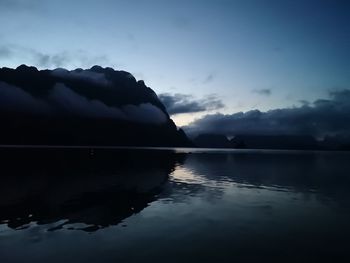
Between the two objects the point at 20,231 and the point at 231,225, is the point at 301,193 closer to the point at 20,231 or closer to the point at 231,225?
the point at 231,225

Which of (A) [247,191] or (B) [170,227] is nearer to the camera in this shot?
(B) [170,227]

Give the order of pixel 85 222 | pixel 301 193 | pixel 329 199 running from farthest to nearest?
1. pixel 301 193
2. pixel 329 199
3. pixel 85 222

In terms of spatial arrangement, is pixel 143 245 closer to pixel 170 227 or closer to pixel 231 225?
pixel 170 227

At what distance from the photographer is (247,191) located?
4775cm

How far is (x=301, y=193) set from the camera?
156ft

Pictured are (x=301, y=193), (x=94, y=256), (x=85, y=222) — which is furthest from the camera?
(x=301, y=193)

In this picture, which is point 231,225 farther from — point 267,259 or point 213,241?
point 267,259

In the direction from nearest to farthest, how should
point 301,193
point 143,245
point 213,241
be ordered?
point 143,245 < point 213,241 < point 301,193

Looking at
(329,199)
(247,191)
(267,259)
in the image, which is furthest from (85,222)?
(329,199)

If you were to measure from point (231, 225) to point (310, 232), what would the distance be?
6.34 metres

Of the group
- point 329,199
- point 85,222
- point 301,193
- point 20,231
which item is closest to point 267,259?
point 85,222

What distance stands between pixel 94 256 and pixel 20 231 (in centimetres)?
847

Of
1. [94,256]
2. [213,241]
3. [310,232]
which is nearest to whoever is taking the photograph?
[94,256]

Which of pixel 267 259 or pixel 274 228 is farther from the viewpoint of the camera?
pixel 274 228
